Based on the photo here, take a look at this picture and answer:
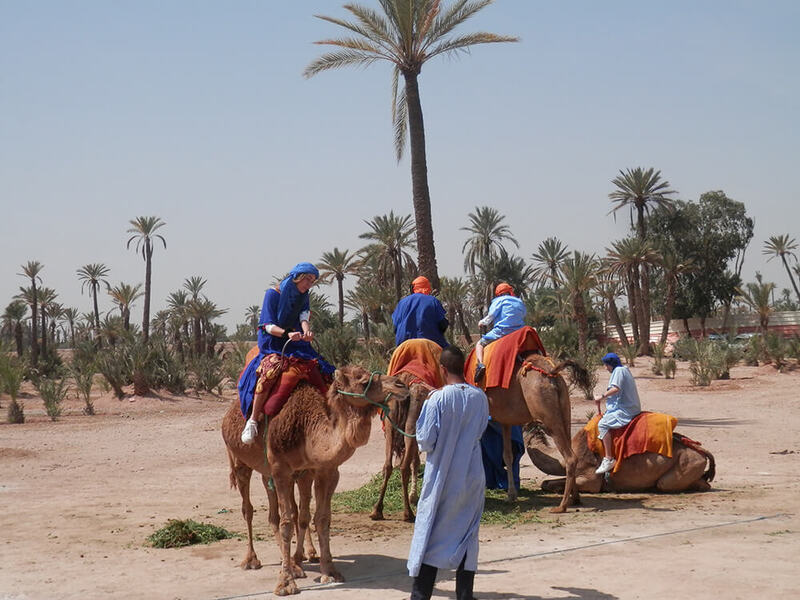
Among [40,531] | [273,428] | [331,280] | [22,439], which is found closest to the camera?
[273,428]

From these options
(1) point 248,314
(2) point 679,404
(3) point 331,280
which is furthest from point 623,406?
(1) point 248,314

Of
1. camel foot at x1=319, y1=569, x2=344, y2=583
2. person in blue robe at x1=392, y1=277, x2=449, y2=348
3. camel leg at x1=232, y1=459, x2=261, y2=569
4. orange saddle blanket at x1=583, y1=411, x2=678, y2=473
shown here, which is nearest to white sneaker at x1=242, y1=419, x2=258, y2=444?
camel leg at x1=232, y1=459, x2=261, y2=569

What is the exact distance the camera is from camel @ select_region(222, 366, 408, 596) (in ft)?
22.7

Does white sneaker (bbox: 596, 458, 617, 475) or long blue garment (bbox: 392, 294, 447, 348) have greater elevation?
long blue garment (bbox: 392, 294, 447, 348)

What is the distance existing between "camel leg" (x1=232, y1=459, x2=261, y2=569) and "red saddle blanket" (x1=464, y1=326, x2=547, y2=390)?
3533mm

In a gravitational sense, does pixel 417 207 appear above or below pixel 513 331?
above

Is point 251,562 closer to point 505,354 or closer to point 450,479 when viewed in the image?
point 450,479

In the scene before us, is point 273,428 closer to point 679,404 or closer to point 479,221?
point 679,404

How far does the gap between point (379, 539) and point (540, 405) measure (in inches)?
107

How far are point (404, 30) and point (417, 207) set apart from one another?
4386 mm

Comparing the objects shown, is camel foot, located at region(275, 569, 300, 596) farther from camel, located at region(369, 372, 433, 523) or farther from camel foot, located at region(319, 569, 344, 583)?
camel, located at region(369, 372, 433, 523)

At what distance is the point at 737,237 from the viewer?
71.2 m

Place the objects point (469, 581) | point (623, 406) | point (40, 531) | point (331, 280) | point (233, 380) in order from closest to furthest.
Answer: point (469, 581) → point (40, 531) → point (623, 406) → point (233, 380) → point (331, 280)

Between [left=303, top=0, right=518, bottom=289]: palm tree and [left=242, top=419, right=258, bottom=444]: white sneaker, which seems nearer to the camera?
[left=242, top=419, right=258, bottom=444]: white sneaker
